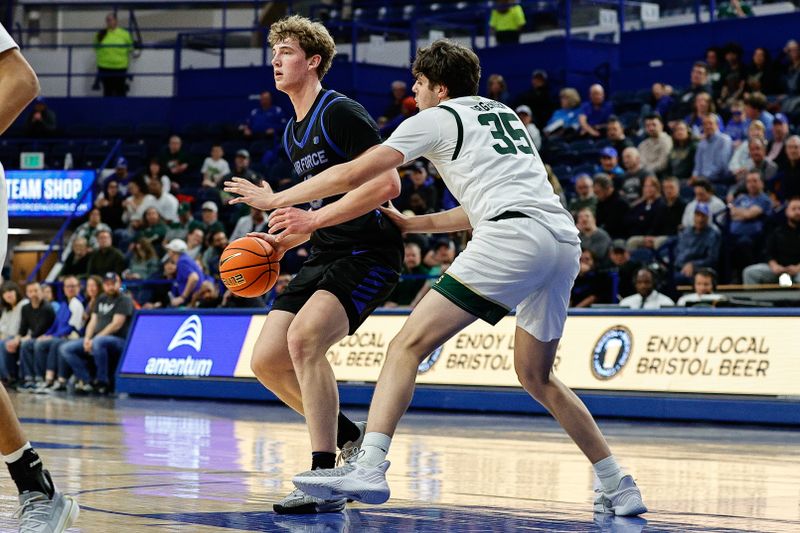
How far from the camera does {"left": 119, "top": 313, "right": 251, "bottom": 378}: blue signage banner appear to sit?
1645 cm

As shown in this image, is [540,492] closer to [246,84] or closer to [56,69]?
[246,84]

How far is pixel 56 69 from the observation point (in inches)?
1152

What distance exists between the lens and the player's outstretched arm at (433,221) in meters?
6.20

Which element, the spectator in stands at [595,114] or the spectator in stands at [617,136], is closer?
the spectator in stands at [617,136]

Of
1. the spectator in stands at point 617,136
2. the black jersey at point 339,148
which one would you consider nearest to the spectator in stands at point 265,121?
the spectator in stands at point 617,136

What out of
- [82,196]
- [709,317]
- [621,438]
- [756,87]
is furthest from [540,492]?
[82,196]

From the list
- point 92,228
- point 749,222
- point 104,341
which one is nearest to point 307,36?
point 749,222

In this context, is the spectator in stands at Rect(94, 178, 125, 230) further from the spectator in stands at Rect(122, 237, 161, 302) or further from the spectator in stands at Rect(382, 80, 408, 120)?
the spectator in stands at Rect(382, 80, 408, 120)

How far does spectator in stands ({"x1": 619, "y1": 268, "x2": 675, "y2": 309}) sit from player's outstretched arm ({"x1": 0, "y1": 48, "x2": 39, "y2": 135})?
1011cm

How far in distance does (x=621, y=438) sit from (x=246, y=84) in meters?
18.1

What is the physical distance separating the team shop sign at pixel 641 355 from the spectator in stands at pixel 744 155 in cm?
365

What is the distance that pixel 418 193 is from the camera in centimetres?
1805

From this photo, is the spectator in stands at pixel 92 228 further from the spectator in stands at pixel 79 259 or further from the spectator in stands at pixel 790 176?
the spectator in stands at pixel 790 176

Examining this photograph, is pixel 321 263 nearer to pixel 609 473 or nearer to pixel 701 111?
pixel 609 473
